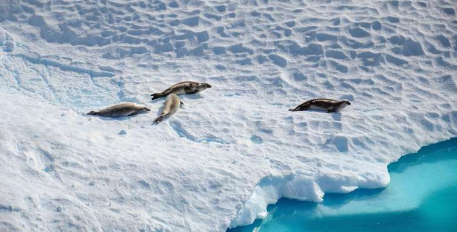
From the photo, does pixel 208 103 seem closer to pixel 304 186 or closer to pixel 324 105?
pixel 324 105

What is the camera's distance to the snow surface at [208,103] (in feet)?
20.3

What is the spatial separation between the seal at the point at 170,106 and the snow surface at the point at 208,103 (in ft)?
0.35

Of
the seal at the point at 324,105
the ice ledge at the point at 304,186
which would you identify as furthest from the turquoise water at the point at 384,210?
the seal at the point at 324,105

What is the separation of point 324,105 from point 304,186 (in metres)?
1.52

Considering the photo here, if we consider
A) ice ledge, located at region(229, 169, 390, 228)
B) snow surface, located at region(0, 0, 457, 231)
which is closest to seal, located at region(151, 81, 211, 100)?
snow surface, located at region(0, 0, 457, 231)

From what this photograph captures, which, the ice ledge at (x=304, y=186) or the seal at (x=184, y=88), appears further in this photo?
the seal at (x=184, y=88)

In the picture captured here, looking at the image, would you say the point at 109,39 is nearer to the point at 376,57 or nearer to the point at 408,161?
the point at 376,57

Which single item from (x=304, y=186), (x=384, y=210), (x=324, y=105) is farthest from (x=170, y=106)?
(x=384, y=210)

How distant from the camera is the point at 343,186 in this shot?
679 cm

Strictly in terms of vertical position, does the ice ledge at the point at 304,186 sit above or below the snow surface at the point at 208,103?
below

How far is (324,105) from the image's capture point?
790 centimetres

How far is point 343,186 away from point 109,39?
4553 millimetres

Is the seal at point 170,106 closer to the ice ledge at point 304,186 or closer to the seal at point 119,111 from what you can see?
the seal at point 119,111

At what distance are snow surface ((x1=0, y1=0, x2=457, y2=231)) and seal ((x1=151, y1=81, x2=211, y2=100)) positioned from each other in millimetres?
119
